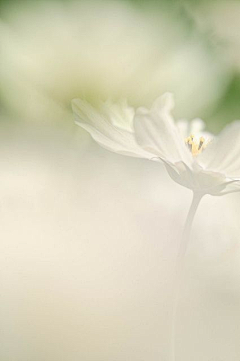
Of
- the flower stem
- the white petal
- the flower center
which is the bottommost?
the flower stem

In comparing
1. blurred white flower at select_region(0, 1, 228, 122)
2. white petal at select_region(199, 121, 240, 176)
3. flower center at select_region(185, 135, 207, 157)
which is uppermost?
blurred white flower at select_region(0, 1, 228, 122)

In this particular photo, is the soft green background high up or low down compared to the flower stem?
up

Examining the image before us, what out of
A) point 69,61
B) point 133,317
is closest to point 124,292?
point 133,317

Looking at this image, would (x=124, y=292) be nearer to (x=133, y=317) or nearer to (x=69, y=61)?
(x=133, y=317)

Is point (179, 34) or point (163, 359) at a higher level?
point (179, 34)
